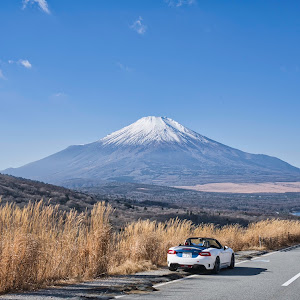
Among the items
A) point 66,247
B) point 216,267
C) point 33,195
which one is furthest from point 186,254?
point 33,195

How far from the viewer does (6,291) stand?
10.4 metres

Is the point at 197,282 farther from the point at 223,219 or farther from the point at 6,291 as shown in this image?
the point at 223,219

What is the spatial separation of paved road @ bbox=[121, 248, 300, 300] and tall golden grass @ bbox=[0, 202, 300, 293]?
2306 mm

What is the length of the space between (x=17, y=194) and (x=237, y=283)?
132 feet

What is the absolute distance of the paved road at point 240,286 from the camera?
1078 cm

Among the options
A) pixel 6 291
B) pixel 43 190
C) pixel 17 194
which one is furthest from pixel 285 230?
pixel 43 190

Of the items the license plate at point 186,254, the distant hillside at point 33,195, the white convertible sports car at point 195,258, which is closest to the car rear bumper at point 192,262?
the white convertible sports car at point 195,258

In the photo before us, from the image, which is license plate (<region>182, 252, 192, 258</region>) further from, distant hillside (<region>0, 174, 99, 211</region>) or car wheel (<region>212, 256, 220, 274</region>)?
distant hillside (<region>0, 174, 99, 211</region>)

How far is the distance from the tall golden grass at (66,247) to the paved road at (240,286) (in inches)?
90.8

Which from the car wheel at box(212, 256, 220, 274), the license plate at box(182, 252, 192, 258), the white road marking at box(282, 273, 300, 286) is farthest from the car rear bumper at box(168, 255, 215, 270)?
the white road marking at box(282, 273, 300, 286)

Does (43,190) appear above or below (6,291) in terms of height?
above

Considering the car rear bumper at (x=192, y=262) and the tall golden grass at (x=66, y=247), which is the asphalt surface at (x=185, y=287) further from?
the tall golden grass at (x=66, y=247)

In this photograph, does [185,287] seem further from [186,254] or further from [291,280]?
[291,280]

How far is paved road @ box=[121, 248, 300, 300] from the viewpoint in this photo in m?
10.8
